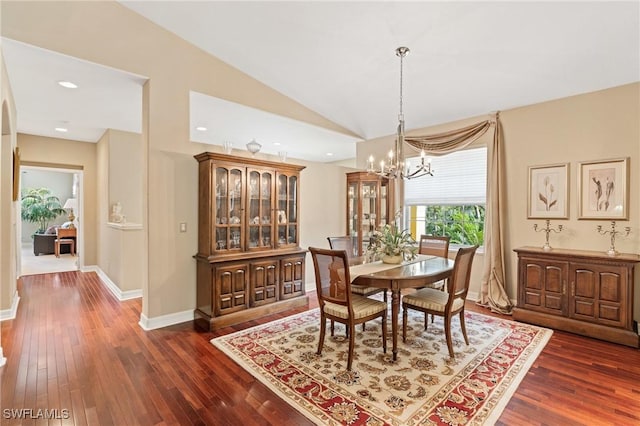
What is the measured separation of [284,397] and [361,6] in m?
3.43

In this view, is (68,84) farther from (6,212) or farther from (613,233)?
(613,233)

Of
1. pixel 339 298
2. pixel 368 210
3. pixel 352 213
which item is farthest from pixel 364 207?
pixel 339 298

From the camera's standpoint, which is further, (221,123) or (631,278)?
(221,123)

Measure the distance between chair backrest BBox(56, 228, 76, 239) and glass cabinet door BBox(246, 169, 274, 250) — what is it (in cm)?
749

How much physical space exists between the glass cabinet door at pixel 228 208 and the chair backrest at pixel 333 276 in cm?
147

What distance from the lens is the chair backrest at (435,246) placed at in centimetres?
418

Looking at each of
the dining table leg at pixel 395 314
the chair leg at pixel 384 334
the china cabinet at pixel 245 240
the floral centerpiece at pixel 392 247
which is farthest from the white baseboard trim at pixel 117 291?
the dining table leg at pixel 395 314

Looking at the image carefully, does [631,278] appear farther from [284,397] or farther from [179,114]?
[179,114]

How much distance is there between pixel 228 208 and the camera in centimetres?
392

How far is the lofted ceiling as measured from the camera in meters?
3.00

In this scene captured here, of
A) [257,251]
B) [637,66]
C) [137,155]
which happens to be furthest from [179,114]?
[637,66]

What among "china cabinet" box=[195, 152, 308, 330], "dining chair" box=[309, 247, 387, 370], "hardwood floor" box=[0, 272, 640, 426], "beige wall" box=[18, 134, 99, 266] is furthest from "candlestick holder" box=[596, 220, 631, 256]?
"beige wall" box=[18, 134, 99, 266]

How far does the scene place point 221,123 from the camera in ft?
16.6

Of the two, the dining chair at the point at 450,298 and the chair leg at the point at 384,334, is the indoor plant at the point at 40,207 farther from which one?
the dining chair at the point at 450,298
